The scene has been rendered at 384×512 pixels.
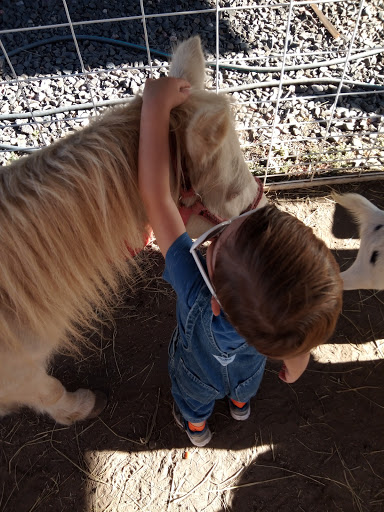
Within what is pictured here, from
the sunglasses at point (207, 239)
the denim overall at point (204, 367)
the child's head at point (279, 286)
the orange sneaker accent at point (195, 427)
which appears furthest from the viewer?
the orange sneaker accent at point (195, 427)

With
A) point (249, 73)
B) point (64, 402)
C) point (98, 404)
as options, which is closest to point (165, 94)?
point (64, 402)

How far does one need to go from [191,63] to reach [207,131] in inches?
19.0

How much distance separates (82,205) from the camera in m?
1.14

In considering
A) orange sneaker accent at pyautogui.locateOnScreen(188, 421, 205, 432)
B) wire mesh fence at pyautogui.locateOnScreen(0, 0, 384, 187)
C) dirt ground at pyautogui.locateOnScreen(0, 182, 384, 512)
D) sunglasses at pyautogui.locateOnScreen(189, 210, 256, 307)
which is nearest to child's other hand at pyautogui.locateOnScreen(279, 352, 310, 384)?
sunglasses at pyautogui.locateOnScreen(189, 210, 256, 307)

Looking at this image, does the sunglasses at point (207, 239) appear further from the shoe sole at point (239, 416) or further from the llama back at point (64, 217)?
the shoe sole at point (239, 416)

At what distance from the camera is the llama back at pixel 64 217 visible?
1098 mm

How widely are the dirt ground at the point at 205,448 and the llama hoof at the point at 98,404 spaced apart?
4cm

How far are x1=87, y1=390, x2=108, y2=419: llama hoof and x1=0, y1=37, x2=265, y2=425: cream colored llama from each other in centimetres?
70

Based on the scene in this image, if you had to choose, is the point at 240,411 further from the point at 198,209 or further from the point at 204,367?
the point at 198,209

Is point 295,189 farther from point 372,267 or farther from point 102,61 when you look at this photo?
point 102,61

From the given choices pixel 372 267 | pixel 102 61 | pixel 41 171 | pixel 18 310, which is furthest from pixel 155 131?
pixel 102 61

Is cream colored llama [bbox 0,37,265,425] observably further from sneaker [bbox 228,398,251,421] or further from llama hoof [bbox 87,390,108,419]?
sneaker [bbox 228,398,251,421]

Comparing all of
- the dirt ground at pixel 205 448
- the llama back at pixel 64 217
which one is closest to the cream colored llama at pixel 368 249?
the dirt ground at pixel 205 448

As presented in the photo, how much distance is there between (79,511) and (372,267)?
1.93 meters
